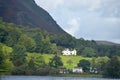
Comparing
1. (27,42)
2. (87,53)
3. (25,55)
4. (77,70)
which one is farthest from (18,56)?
(87,53)

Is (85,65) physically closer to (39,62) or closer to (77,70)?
(77,70)

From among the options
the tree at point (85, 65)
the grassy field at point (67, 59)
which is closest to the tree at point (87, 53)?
the grassy field at point (67, 59)

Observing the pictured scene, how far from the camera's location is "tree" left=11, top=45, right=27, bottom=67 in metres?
145

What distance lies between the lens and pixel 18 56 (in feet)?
517

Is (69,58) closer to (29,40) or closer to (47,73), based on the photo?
(29,40)

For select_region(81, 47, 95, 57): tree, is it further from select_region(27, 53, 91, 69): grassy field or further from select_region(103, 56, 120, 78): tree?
select_region(103, 56, 120, 78): tree

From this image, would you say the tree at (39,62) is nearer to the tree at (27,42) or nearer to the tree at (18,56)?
the tree at (18,56)

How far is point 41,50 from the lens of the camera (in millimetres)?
182250

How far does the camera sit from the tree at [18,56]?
145m

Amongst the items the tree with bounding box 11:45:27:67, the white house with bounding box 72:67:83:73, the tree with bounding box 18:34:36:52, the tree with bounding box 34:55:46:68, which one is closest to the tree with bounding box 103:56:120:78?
the white house with bounding box 72:67:83:73

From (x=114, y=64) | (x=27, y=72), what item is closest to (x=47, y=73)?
(x=27, y=72)

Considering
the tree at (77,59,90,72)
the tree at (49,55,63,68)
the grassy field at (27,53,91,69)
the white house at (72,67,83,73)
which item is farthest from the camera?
the grassy field at (27,53,91,69)

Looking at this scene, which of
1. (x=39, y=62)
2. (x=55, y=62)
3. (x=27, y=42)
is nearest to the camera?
(x=39, y=62)

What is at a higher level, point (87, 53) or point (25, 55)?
point (87, 53)
